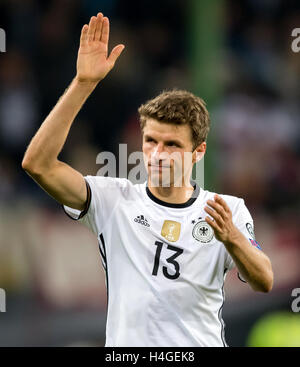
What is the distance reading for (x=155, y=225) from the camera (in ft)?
14.3

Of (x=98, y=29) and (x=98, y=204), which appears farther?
(x=98, y=204)

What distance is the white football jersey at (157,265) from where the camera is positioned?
413 centimetres

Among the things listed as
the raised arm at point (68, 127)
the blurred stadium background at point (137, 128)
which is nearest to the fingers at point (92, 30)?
the raised arm at point (68, 127)

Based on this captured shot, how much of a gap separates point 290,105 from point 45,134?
6.77 metres

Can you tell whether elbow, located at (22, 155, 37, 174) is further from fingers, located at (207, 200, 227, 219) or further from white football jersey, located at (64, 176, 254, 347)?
fingers, located at (207, 200, 227, 219)

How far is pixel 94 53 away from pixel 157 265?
1184 mm

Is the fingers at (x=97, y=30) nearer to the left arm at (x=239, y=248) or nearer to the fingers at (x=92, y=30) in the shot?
the fingers at (x=92, y=30)

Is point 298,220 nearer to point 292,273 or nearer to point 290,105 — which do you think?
point 292,273

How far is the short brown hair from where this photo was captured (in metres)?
4.34

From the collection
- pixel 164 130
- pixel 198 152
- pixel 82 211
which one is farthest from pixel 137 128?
pixel 82 211

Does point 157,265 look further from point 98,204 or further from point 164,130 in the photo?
point 164,130

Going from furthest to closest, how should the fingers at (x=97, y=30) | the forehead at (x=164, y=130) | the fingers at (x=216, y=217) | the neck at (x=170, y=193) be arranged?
the neck at (x=170, y=193) → the forehead at (x=164, y=130) → the fingers at (x=97, y=30) → the fingers at (x=216, y=217)

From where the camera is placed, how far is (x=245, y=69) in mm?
10492
